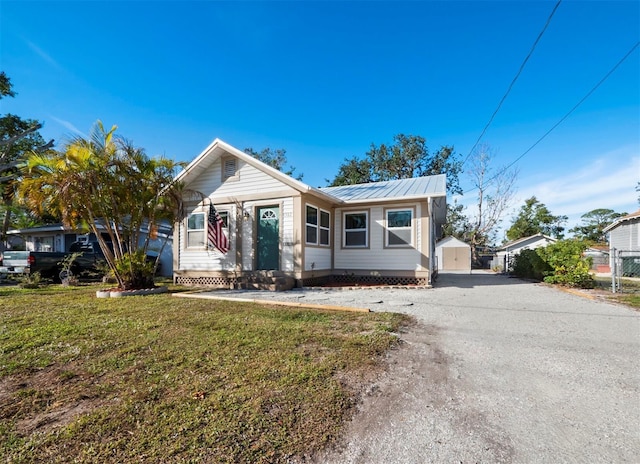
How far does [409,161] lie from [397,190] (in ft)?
68.8

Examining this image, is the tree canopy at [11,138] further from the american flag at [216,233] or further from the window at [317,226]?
the window at [317,226]

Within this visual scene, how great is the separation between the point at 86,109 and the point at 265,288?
1097cm

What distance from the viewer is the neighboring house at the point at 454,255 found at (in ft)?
87.1

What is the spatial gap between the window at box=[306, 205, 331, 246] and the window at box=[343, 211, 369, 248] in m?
0.70

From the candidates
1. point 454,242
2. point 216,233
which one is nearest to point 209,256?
point 216,233

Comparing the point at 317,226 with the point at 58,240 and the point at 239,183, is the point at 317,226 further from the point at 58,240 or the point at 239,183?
the point at 58,240

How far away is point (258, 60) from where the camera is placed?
13.1 m

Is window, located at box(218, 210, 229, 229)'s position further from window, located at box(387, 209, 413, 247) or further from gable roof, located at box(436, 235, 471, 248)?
gable roof, located at box(436, 235, 471, 248)

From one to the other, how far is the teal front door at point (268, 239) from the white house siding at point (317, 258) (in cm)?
95

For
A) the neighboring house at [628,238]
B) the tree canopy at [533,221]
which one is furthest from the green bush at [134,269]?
the tree canopy at [533,221]

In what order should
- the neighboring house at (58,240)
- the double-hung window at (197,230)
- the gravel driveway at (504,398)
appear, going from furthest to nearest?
1. the neighboring house at (58,240)
2. the double-hung window at (197,230)
3. the gravel driveway at (504,398)

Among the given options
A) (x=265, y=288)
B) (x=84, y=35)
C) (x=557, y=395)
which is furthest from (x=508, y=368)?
(x=84, y=35)

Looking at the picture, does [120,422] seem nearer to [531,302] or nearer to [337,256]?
[531,302]

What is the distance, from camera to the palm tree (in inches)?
295
